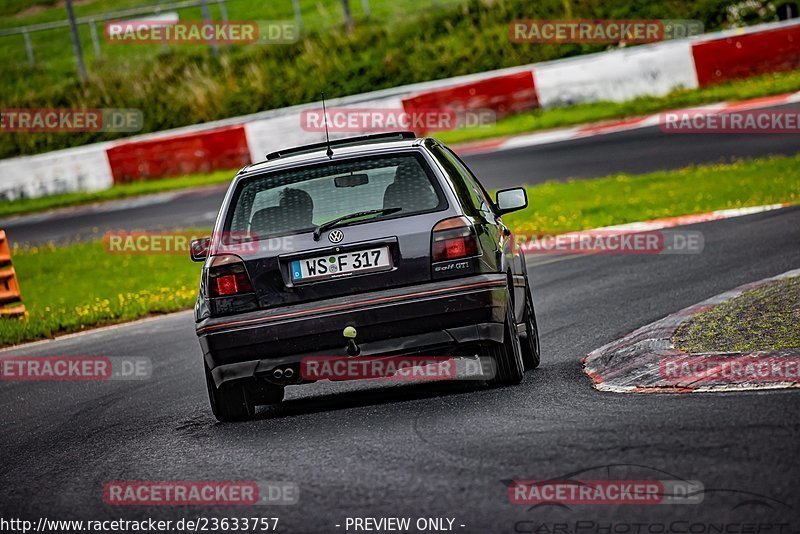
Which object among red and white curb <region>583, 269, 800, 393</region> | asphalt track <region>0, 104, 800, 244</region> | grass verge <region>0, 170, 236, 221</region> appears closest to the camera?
red and white curb <region>583, 269, 800, 393</region>

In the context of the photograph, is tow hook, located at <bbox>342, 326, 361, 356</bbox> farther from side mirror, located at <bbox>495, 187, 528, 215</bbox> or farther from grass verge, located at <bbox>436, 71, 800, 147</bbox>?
grass verge, located at <bbox>436, 71, 800, 147</bbox>

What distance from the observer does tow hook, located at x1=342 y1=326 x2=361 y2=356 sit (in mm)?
7457

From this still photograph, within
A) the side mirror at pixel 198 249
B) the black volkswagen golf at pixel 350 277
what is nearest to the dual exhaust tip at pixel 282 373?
the black volkswagen golf at pixel 350 277

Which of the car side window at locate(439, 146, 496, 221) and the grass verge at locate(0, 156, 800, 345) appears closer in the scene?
the car side window at locate(439, 146, 496, 221)

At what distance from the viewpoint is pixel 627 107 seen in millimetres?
24062

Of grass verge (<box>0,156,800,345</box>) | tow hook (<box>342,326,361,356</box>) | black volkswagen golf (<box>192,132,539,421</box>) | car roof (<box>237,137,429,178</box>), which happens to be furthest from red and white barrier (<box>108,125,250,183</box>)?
tow hook (<box>342,326,361,356</box>)

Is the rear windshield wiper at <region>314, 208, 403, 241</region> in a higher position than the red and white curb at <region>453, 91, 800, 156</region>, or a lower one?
higher

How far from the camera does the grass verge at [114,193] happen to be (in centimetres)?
2562

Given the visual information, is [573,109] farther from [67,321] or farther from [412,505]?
[412,505]

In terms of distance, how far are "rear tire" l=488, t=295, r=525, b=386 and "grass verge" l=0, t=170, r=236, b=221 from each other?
17742mm

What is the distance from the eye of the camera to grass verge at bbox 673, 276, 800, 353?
760 centimetres

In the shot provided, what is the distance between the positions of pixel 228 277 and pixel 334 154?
0.99 metres

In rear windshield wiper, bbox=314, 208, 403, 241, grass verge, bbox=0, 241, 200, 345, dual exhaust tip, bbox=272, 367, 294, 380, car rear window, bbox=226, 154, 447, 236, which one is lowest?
grass verge, bbox=0, 241, 200, 345

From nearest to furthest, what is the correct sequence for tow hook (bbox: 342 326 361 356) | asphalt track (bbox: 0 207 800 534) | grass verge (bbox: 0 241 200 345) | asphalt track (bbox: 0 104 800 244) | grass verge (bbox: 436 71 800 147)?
asphalt track (bbox: 0 207 800 534) < tow hook (bbox: 342 326 361 356) < grass verge (bbox: 0 241 200 345) < asphalt track (bbox: 0 104 800 244) < grass verge (bbox: 436 71 800 147)
